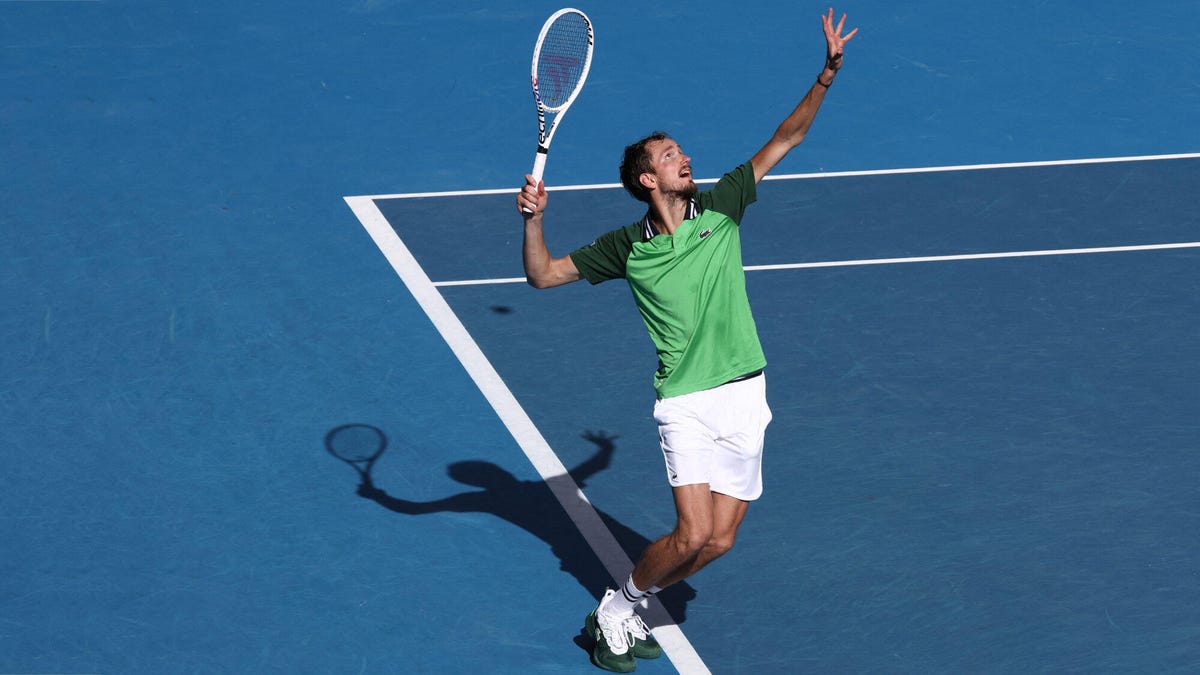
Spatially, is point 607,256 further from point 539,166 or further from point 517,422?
point 517,422

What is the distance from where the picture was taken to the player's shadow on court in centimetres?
789

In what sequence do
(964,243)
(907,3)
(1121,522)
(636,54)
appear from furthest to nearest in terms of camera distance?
1. (907,3)
2. (636,54)
3. (964,243)
4. (1121,522)

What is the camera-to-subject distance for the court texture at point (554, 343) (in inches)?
298

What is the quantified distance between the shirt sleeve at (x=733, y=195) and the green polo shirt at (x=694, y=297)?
2cm

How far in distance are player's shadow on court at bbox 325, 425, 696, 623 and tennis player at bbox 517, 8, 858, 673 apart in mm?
770

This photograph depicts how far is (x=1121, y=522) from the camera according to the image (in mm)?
8258

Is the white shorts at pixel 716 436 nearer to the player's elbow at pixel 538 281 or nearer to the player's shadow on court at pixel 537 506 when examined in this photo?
the player's elbow at pixel 538 281

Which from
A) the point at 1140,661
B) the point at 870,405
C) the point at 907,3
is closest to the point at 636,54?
the point at 907,3

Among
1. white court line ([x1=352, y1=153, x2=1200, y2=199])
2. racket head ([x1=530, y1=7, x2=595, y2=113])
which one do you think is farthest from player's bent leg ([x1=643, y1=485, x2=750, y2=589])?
white court line ([x1=352, y1=153, x2=1200, y2=199])

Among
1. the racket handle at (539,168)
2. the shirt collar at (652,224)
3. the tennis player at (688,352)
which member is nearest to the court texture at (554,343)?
the tennis player at (688,352)

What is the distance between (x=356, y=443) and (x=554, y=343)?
160cm

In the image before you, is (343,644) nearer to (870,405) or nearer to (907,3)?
(870,405)

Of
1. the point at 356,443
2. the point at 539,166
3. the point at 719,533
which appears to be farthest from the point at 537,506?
the point at 539,166

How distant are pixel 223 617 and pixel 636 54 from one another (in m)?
8.27
